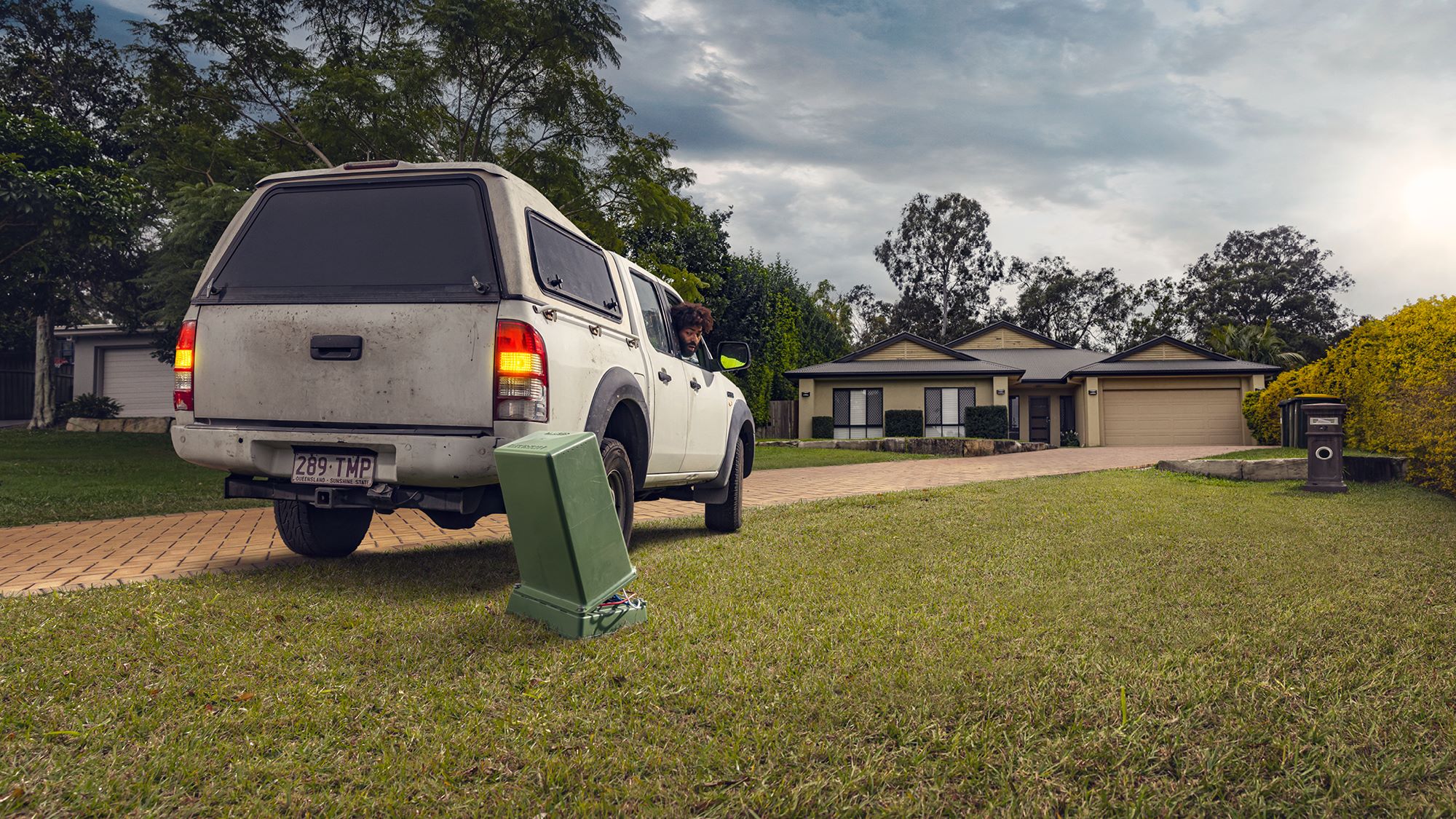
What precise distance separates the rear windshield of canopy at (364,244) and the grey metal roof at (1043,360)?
28.9m

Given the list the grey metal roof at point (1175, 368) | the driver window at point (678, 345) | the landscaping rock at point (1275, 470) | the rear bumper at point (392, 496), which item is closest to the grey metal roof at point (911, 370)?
the grey metal roof at point (1175, 368)

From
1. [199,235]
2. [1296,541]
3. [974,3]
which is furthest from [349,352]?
[974,3]

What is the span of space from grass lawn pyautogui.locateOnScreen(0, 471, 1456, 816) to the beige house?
24.7m

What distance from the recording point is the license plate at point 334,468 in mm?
3756

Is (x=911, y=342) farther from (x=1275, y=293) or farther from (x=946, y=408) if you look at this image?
(x=1275, y=293)

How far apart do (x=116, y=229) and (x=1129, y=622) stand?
53.8 ft

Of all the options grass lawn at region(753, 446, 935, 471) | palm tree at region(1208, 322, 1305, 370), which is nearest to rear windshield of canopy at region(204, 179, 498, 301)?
grass lawn at region(753, 446, 935, 471)

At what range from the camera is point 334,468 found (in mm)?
3801

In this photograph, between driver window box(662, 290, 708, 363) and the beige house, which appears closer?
driver window box(662, 290, 708, 363)

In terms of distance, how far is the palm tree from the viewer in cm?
4081

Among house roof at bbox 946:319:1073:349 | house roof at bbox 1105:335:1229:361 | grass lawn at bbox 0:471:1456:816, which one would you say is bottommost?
grass lawn at bbox 0:471:1456:816

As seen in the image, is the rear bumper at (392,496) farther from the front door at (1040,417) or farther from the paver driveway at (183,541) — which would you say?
the front door at (1040,417)

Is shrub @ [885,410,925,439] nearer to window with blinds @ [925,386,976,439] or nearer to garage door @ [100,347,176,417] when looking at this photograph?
window with blinds @ [925,386,976,439]

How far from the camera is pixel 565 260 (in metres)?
4.42
